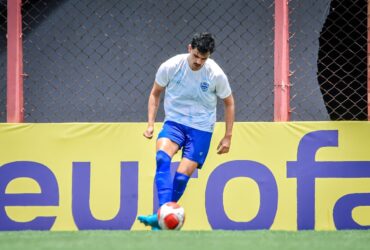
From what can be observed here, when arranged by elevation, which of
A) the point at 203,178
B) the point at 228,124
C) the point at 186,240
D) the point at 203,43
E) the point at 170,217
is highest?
the point at 203,43

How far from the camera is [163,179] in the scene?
26.0ft

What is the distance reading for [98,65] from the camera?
970cm

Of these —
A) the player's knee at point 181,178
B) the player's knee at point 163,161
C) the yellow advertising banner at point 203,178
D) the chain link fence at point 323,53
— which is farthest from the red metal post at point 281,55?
the player's knee at point 163,161

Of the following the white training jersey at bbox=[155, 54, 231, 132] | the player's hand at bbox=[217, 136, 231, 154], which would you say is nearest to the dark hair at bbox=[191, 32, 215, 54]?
the white training jersey at bbox=[155, 54, 231, 132]

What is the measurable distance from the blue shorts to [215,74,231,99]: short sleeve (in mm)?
382

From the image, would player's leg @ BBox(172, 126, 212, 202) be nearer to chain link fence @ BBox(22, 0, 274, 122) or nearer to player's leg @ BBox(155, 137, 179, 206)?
player's leg @ BBox(155, 137, 179, 206)

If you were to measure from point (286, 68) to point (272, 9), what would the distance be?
0.95 meters

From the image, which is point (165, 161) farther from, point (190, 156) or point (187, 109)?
point (187, 109)

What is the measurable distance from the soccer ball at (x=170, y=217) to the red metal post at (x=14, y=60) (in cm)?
228

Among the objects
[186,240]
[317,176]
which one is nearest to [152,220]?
[186,240]

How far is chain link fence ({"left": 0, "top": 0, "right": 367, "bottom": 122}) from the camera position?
9.60m

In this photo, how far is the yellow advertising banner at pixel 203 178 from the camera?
29.3ft

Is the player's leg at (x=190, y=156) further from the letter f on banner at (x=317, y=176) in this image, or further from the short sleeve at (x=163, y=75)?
the letter f on banner at (x=317, y=176)

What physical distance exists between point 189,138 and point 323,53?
6.96ft
